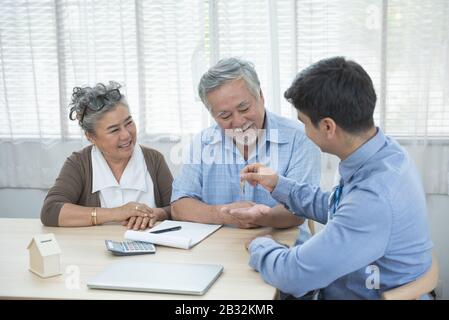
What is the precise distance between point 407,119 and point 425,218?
5.15 ft

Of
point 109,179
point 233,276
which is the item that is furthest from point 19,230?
point 233,276

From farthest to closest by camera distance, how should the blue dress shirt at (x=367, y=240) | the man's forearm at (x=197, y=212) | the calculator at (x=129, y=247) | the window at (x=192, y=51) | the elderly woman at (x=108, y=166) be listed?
1. the window at (x=192, y=51)
2. the elderly woman at (x=108, y=166)
3. the man's forearm at (x=197, y=212)
4. the calculator at (x=129, y=247)
5. the blue dress shirt at (x=367, y=240)

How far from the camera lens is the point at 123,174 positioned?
230 cm

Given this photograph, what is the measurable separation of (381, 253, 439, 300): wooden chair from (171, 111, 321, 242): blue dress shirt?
69cm

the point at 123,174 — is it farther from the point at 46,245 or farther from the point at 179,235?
the point at 46,245

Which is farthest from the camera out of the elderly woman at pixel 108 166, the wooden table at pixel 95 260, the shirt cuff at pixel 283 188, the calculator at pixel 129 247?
the elderly woman at pixel 108 166

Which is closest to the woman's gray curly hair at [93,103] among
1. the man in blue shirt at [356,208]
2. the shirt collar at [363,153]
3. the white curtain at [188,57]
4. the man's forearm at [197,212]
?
the man's forearm at [197,212]

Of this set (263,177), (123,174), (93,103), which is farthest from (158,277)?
(93,103)

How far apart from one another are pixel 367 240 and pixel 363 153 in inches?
9.1

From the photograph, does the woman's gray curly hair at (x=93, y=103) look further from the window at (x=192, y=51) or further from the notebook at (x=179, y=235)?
the window at (x=192, y=51)

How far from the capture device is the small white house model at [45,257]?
1477 mm

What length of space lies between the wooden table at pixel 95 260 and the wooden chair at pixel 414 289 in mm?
295

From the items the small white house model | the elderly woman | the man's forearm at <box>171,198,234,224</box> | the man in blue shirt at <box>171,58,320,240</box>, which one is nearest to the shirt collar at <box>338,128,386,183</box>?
the man in blue shirt at <box>171,58,320,240</box>

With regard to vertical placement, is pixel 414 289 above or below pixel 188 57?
below
